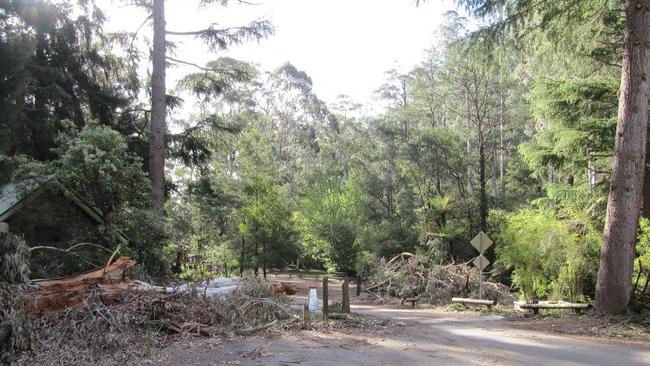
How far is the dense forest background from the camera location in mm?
15188

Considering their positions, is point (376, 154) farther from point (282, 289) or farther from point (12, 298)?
point (12, 298)

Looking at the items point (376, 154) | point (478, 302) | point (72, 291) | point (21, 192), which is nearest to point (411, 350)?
point (72, 291)

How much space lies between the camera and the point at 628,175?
1202 cm

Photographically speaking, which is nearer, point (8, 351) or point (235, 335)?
point (8, 351)

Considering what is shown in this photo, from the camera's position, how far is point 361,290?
24.7 metres

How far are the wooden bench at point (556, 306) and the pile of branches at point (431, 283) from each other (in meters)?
4.46

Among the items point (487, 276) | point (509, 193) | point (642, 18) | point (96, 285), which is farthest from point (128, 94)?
point (509, 193)

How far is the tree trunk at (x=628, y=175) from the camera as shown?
11898mm

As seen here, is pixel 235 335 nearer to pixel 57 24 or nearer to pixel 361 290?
pixel 361 290

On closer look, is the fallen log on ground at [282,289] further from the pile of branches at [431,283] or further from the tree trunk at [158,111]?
the pile of branches at [431,283]

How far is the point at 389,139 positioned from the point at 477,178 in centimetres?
697

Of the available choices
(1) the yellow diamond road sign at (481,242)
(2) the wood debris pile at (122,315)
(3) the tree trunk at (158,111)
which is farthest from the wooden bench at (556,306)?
(3) the tree trunk at (158,111)

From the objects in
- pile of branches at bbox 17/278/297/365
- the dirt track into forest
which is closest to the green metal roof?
pile of branches at bbox 17/278/297/365

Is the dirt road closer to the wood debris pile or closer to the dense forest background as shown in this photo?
the wood debris pile
